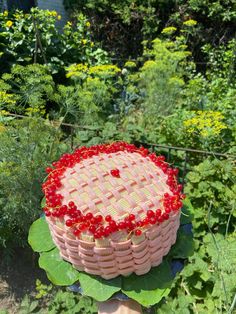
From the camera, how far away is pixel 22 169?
8.18 ft

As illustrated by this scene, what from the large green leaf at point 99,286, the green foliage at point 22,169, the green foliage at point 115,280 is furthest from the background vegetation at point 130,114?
the large green leaf at point 99,286

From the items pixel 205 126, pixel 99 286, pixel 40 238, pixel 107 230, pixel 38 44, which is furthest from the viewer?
pixel 38 44

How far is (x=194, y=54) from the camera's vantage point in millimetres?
7207

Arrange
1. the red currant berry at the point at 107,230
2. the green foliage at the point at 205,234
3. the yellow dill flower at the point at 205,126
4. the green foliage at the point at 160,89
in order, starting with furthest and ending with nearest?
the green foliage at the point at 160,89 < the yellow dill flower at the point at 205,126 < the green foliage at the point at 205,234 < the red currant berry at the point at 107,230

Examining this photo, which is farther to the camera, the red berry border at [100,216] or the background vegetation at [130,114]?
the background vegetation at [130,114]

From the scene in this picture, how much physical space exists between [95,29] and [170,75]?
3.43 m

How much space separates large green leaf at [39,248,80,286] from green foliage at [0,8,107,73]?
167 inches

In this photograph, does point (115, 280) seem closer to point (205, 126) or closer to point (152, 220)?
point (152, 220)

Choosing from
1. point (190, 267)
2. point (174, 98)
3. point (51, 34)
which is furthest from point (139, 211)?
point (51, 34)

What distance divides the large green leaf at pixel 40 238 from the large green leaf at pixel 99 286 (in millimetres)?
131

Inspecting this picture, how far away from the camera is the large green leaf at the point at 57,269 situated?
0.98 metres

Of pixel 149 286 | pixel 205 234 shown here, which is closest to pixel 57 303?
pixel 205 234

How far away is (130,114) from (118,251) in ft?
13.8

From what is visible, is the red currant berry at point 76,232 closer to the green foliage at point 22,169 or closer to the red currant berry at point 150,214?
the red currant berry at point 150,214
